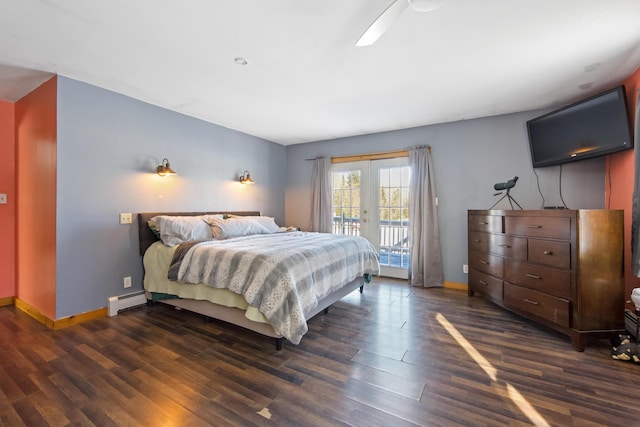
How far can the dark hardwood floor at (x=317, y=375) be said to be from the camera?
150cm

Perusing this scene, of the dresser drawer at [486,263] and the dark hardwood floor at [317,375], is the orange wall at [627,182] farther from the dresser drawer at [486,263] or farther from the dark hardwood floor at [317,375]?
the dresser drawer at [486,263]

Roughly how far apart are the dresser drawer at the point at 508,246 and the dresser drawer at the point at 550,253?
0.28 feet

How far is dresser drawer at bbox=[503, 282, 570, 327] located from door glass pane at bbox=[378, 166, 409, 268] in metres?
1.64

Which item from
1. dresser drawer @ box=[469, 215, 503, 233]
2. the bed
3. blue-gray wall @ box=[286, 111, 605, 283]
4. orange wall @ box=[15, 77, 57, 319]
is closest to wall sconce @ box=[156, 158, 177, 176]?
the bed

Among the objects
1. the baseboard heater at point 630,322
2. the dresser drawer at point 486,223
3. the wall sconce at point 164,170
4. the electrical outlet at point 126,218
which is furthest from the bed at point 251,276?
the baseboard heater at point 630,322

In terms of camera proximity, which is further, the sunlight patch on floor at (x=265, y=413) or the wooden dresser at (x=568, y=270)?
the wooden dresser at (x=568, y=270)

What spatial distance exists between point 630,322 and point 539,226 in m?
1.09

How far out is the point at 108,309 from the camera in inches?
113

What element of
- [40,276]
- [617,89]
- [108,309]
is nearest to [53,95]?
[40,276]

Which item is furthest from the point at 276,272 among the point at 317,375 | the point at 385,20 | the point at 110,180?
the point at 110,180

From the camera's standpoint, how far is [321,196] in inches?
194

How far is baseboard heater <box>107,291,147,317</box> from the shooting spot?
287 centimetres

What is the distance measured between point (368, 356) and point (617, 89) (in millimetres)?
3231

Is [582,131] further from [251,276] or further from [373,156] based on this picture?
[251,276]
